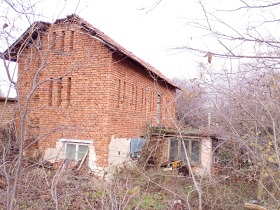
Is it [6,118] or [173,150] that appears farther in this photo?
[173,150]

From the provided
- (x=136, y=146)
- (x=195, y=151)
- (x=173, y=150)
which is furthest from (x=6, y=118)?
(x=195, y=151)

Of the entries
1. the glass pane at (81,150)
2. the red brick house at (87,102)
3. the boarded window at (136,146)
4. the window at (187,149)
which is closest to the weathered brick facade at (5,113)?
the red brick house at (87,102)

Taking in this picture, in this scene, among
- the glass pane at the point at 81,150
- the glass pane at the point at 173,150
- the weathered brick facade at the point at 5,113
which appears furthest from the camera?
the glass pane at the point at 173,150

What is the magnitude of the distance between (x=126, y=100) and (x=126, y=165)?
7.85 ft

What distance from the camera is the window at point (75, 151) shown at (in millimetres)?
8980

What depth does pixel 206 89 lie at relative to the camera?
18.4ft

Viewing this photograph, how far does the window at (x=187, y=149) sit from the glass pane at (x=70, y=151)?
15.5 feet

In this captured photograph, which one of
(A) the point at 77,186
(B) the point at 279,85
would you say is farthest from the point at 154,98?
(B) the point at 279,85

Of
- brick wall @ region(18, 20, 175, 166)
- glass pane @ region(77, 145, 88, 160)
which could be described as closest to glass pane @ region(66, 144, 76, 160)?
glass pane @ region(77, 145, 88, 160)

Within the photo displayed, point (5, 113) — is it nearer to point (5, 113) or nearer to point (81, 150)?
point (5, 113)

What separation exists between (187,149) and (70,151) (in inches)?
216

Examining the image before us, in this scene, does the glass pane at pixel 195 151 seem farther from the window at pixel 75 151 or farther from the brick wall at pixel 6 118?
the brick wall at pixel 6 118

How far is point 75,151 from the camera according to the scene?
910 cm

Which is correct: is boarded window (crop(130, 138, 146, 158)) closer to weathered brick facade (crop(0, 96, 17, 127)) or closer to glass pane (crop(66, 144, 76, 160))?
glass pane (crop(66, 144, 76, 160))
